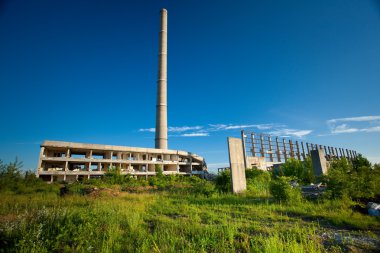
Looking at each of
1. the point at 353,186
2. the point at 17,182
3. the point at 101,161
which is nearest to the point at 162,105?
the point at 101,161

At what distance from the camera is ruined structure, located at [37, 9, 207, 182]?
25.9 m

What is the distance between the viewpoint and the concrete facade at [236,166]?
12945 mm

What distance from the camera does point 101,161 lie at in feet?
96.8

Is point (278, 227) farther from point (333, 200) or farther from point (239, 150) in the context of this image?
point (239, 150)

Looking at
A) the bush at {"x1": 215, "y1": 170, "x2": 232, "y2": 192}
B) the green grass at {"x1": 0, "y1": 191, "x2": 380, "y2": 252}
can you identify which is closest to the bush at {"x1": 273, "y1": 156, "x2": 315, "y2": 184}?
the bush at {"x1": 215, "y1": 170, "x2": 232, "y2": 192}

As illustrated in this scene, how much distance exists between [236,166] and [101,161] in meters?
23.4

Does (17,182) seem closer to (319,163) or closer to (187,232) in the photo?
(187,232)

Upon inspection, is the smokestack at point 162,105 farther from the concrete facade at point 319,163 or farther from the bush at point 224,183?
the concrete facade at point 319,163

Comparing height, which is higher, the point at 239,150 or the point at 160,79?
the point at 160,79

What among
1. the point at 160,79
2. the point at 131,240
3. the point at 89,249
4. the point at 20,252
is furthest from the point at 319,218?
the point at 160,79

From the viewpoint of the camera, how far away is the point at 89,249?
4129mm

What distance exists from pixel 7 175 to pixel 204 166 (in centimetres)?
3450

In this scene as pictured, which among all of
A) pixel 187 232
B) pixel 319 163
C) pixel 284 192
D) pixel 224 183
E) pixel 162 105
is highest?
pixel 162 105

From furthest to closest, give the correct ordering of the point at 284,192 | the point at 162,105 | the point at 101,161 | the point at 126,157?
the point at 162,105 → the point at 126,157 → the point at 101,161 → the point at 284,192
